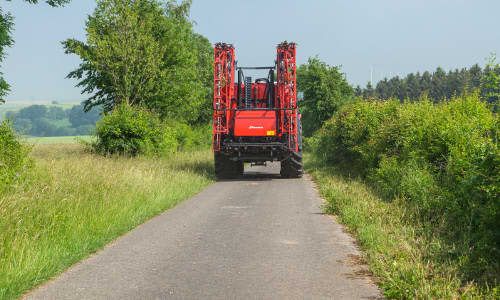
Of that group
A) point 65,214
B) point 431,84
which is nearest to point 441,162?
point 65,214

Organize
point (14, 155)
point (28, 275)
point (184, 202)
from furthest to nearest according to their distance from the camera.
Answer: point (184, 202)
point (14, 155)
point (28, 275)

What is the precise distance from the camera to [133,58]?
27109 mm

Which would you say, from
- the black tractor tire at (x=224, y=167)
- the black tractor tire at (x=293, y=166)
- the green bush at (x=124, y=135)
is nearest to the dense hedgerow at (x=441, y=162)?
the black tractor tire at (x=293, y=166)

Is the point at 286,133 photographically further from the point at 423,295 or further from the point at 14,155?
the point at 423,295

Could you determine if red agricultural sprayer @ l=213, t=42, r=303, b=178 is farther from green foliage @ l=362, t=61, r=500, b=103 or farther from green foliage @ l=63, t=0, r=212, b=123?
green foliage @ l=362, t=61, r=500, b=103

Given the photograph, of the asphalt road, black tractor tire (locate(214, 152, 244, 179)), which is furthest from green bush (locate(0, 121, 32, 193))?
black tractor tire (locate(214, 152, 244, 179))

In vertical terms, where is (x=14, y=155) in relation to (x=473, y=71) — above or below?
below

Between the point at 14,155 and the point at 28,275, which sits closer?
the point at 28,275

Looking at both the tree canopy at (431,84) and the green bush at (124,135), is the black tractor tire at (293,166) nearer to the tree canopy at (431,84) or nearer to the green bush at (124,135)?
the green bush at (124,135)

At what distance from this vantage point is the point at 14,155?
914cm

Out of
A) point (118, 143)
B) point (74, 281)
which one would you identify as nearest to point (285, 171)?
point (118, 143)

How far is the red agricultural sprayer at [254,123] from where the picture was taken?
1595 cm

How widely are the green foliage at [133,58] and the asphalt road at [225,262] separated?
20.2m

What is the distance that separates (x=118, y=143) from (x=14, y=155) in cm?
1161
